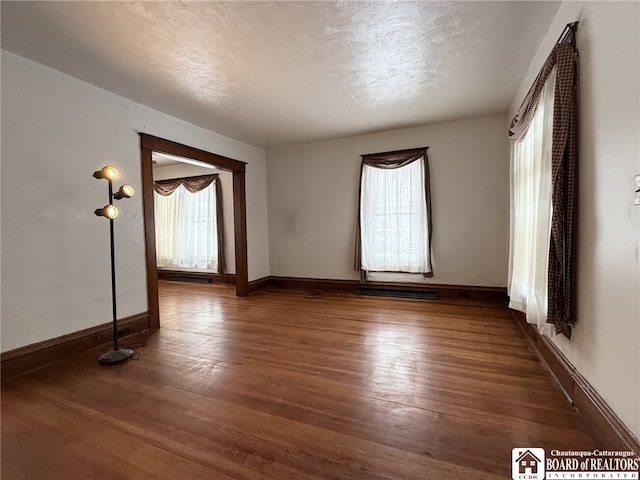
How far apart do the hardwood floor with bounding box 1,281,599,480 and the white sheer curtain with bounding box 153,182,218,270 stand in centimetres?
318

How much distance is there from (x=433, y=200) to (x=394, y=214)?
631mm

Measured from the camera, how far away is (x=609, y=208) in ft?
4.61

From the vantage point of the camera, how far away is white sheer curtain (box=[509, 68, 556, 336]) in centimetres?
192

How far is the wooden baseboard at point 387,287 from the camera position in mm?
4145

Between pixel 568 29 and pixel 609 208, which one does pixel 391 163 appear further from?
pixel 609 208

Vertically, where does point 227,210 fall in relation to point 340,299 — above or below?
above

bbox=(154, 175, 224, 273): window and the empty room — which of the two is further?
bbox=(154, 175, 224, 273): window

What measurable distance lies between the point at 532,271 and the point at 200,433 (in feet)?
8.49

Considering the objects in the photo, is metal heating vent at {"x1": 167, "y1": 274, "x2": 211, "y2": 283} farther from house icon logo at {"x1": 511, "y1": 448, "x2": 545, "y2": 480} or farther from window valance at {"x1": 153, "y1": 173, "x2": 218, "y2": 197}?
house icon logo at {"x1": 511, "y1": 448, "x2": 545, "y2": 480}

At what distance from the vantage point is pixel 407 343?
2.76m

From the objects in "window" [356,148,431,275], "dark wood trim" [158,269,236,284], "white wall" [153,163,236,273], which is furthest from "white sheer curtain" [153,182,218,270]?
"window" [356,148,431,275]

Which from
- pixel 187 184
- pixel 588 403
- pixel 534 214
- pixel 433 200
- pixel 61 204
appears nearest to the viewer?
pixel 588 403

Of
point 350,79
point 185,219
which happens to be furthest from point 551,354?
point 185,219

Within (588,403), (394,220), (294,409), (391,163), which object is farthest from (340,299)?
(588,403)
